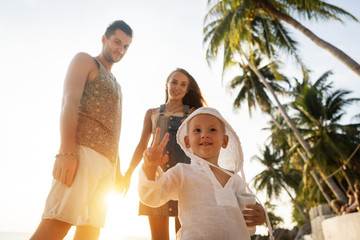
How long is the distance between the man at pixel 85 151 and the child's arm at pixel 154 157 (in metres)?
0.56

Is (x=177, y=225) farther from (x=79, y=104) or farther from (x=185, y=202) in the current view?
(x=79, y=104)

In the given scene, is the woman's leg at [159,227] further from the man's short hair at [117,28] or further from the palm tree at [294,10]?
the palm tree at [294,10]

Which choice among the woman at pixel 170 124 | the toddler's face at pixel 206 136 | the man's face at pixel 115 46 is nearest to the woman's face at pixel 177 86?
the woman at pixel 170 124

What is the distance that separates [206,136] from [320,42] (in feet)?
26.1

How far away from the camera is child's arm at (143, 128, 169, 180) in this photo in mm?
1321

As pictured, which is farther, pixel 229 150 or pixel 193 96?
pixel 193 96

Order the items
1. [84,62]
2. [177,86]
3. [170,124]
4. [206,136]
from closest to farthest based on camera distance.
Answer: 1. [206,136]
2. [84,62]
3. [170,124]
4. [177,86]

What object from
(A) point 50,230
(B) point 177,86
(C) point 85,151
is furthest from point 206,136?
(B) point 177,86

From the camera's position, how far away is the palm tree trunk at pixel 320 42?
6.73m

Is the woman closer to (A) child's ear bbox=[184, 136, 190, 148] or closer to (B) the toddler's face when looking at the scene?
(A) child's ear bbox=[184, 136, 190, 148]

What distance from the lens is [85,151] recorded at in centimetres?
178

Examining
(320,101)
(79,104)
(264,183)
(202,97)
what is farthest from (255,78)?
(79,104)

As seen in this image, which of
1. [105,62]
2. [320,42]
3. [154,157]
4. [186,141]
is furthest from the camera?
[320,42]

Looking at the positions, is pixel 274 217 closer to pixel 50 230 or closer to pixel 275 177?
pixel 275 177
